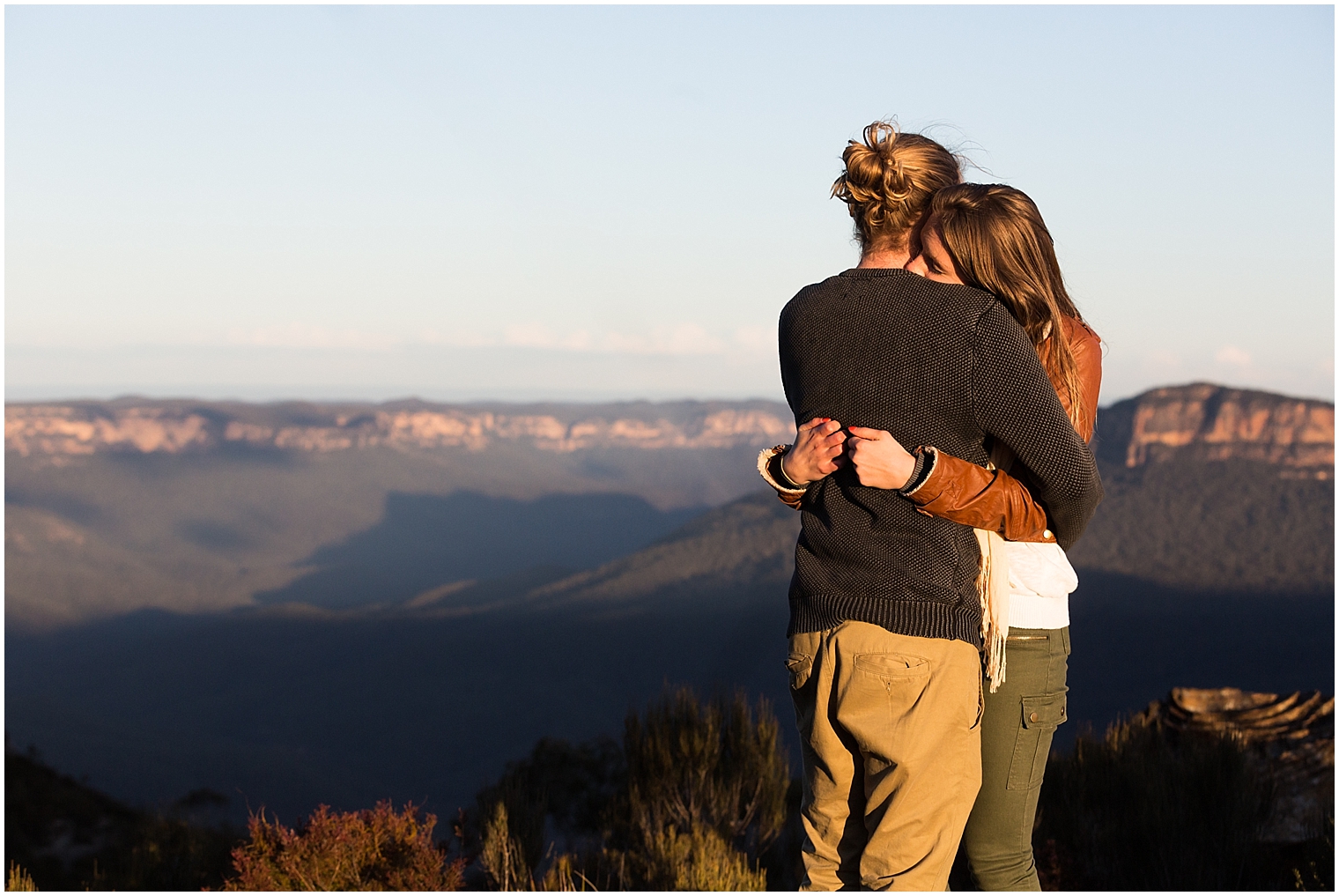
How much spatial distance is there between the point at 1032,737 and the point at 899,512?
416 millimetres

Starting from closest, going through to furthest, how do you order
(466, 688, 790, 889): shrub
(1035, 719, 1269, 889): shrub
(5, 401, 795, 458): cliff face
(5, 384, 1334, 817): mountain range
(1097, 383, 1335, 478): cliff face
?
(1035, 719, 1269, 889): shrub
(466, 688, 790, 889): shrub
(5, 384, 1334, 817): mountain range
(1097, 383, 1335, 478): cliff face
(5, 401, 795, 458): cliff face

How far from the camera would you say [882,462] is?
1.53 m

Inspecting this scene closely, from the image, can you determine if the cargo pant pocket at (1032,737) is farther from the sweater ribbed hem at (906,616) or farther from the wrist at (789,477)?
the wrist at (789,477)

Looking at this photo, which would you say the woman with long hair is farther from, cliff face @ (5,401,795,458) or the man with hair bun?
cliff face @ (5,401,795,458)

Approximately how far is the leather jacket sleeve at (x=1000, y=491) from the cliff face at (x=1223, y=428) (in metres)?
49.8

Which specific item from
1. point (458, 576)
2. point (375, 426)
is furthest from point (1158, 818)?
point (375, 426)

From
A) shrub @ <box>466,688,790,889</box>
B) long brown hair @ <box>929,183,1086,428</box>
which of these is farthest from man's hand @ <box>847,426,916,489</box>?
shrub @ <box>466,688,790,889</box>

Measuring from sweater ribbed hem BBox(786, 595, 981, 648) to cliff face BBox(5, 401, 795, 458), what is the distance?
111161 millimetres

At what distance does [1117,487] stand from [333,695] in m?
51.0

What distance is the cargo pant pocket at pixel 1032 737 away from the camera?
1657 millimetres

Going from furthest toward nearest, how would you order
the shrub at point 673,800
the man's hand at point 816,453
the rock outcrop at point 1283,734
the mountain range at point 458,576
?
the mountain range at point 458,576
the rock outcrop at point 1283,734
the shrub at point 673,800
the man's hand at point 816,453

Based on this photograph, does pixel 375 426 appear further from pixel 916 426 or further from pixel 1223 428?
pixel 916 426

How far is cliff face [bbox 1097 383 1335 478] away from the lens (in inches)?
1907

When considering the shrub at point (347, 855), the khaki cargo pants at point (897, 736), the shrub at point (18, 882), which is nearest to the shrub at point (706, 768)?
the shrub at point (347, 855)
